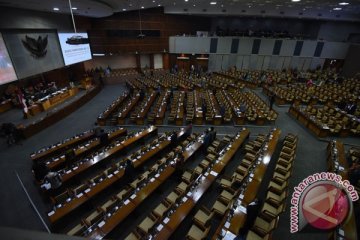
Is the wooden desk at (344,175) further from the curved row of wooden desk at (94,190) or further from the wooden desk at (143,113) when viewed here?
the wooden desk at (143,113)

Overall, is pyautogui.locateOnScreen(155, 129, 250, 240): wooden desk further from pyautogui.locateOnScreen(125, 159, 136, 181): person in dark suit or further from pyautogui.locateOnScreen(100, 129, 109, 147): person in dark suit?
pyautogui.locateOnScreen(100, 129, 109, 147): person in dark suit

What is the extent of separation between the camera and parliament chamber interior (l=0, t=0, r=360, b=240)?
561 centimetres

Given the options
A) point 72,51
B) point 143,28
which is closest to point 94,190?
point 72,51

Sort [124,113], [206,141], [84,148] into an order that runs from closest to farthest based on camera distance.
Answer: [84,148], [206,141], [124,113]

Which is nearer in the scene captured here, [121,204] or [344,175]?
[121,204]

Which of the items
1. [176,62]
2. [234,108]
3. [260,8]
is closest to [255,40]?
[260,8]

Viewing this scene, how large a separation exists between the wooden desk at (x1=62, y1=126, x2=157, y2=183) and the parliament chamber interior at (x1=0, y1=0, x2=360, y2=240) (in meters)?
0.06

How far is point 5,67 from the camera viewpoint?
10.8 metres

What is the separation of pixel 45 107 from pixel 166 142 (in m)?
9.76

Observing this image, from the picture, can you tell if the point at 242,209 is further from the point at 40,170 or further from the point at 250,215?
the point at 40,170

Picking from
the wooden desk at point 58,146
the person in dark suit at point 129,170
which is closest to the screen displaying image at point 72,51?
the wooden desk at point 58,146

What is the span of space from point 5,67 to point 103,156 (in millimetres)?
8175

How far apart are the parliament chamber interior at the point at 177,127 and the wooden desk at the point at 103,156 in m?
0.06

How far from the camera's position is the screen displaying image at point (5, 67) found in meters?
10.5
